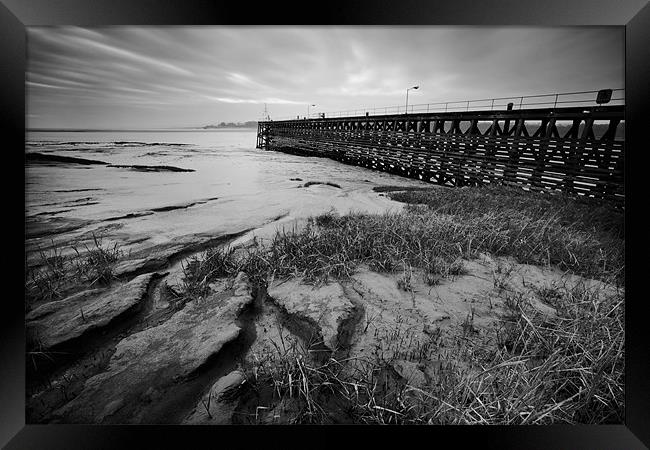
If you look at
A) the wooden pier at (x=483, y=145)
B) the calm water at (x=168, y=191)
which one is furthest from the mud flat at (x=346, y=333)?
the wooden pier at (x=483, y=145)

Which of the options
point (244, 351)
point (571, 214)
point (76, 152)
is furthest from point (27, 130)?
point (571, 214)

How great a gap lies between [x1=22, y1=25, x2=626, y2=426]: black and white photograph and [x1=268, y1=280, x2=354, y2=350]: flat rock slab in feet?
0.05

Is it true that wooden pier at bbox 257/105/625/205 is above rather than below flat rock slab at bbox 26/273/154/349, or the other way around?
above

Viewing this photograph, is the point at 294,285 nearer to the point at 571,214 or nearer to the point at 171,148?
the point at 571,214

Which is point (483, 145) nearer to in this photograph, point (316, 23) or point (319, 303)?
point (316, 23)

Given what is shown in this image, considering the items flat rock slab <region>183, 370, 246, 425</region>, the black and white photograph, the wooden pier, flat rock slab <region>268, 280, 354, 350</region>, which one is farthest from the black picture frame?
flat rock slab <region>268, 280, 354, 350</region>

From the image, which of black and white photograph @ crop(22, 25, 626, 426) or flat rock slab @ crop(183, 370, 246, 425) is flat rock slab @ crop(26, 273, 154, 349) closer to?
black and white photograph @ crop(22, 25, 626, 426)

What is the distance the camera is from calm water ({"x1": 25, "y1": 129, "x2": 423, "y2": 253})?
2.16m

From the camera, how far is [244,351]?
1461 mm

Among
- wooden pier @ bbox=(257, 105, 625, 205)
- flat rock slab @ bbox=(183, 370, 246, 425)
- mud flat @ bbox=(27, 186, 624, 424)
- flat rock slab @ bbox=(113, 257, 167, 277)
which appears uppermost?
wooden pier @ bbox=(257, 105, 625, 205)

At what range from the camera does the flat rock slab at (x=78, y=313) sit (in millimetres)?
1567

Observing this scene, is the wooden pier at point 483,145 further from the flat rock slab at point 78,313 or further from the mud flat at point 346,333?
the flat rock slab at point 78,313

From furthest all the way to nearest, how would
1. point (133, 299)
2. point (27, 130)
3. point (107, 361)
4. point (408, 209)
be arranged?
point (408, 209) < point (133, 299) < point (27, 130) < point (107, 361)

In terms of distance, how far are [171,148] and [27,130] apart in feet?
9.36
